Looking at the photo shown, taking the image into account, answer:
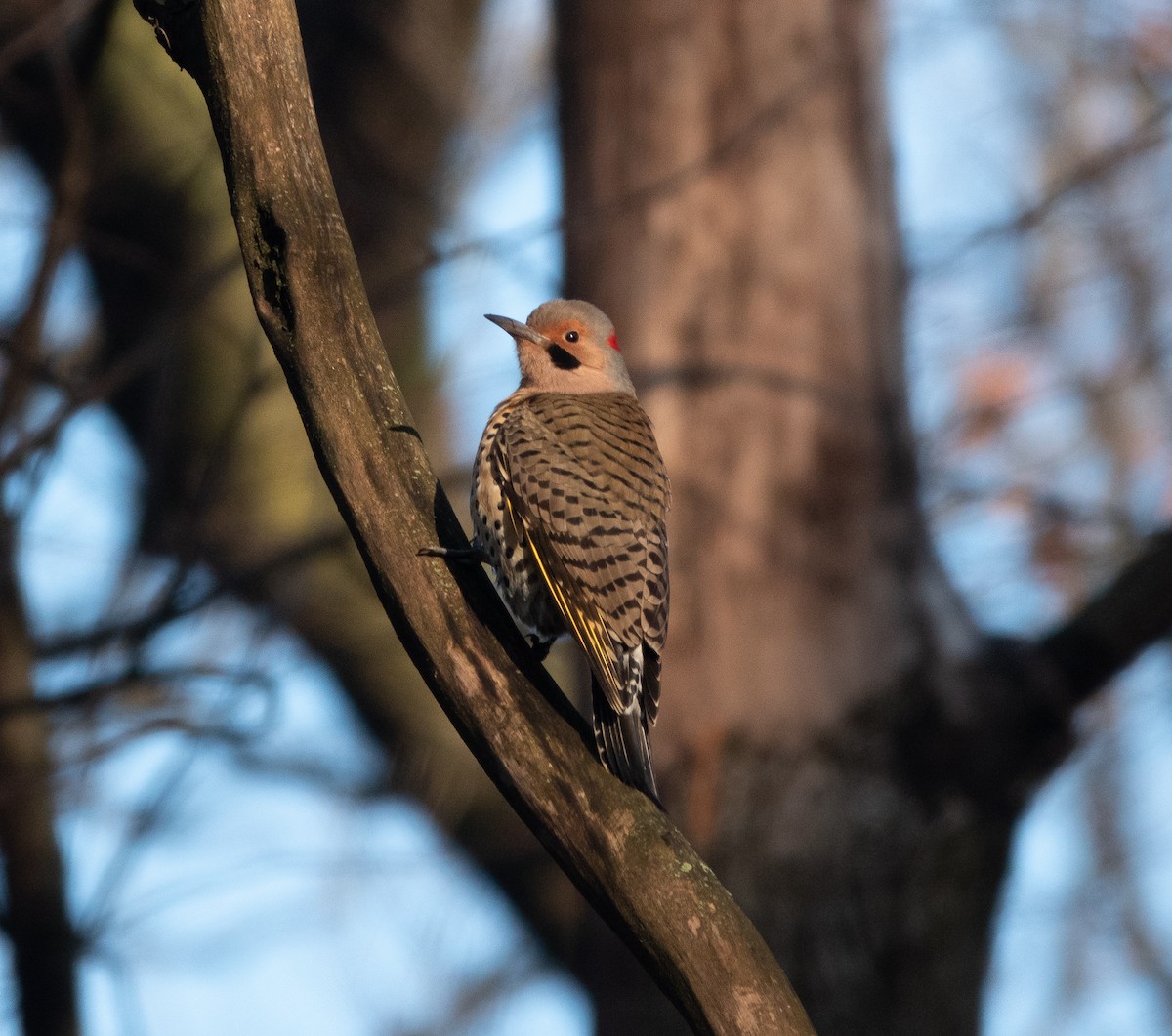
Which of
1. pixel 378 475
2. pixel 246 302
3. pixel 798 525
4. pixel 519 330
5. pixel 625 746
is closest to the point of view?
pixel 378 475

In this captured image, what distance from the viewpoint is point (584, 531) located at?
391 cm

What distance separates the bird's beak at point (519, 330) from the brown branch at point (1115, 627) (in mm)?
2191

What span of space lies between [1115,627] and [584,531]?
7.55 ft

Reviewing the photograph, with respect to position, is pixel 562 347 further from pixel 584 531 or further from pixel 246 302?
pixel 246 302

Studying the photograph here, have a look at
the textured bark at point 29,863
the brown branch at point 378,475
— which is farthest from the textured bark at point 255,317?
the brown branch at point 378,475

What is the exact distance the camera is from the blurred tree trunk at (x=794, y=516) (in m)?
6.00

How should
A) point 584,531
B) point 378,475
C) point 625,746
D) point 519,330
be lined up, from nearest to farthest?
point 378,475 < point 625,746 < point 584,531 < point 519,330

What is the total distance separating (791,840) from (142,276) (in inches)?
147

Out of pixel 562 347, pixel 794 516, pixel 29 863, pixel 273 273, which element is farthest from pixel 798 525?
pixel 273 273

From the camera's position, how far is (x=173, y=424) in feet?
22.6

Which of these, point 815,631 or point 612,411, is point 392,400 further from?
point 815,631

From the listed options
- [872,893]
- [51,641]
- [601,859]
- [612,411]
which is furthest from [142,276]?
[601,859]

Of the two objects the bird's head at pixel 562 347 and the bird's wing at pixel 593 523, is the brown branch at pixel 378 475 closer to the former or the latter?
the bird's wing at pixel 593 523

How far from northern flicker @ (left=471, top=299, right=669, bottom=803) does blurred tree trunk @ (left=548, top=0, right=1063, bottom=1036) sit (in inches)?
75.1
